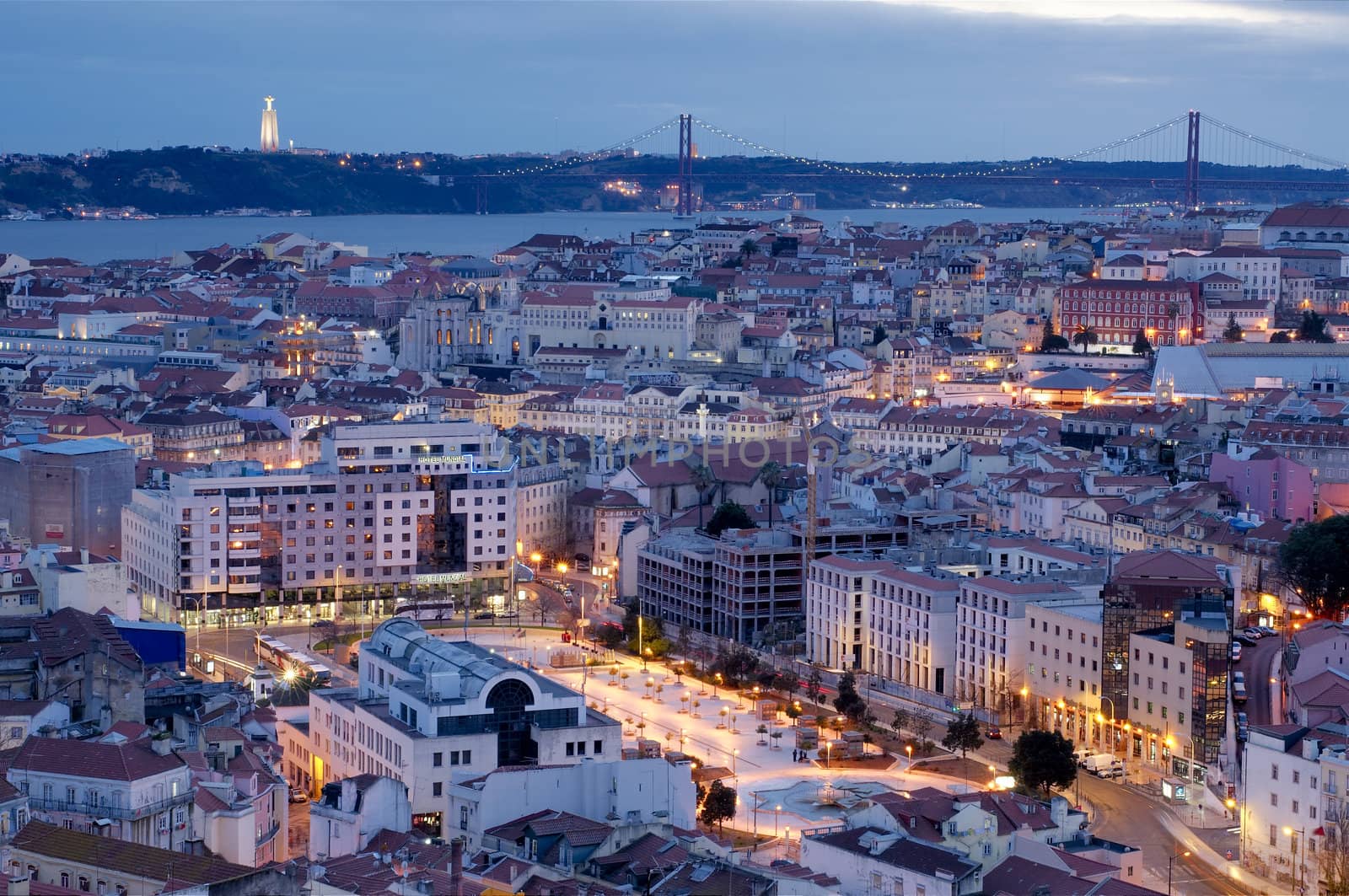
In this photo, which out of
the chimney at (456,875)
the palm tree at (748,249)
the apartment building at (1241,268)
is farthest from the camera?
the palm tree at (748,249)

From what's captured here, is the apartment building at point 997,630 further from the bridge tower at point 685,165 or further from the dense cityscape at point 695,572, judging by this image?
the bridge tower at point 685,165

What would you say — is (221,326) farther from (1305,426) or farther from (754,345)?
(1305,426)

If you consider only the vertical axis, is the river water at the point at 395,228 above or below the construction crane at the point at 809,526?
above

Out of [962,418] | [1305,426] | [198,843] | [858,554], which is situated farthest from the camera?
[962,418]

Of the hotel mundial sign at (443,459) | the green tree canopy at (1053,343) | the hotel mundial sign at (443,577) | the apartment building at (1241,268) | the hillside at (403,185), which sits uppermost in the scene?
the hillside at (403,185)

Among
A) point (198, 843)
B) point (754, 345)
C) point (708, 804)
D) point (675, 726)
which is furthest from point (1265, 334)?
point (198, 843)

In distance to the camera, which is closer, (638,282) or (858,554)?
(858,554)

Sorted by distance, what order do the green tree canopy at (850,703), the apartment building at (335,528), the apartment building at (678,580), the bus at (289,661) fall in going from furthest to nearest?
the apartment building at (335,528) < the apartment building at (678,580) < the bus at (289,661) < the green tree canopy at (850,703)

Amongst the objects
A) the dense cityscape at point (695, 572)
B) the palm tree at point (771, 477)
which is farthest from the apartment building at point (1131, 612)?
the palm tree at point (771, 477)
